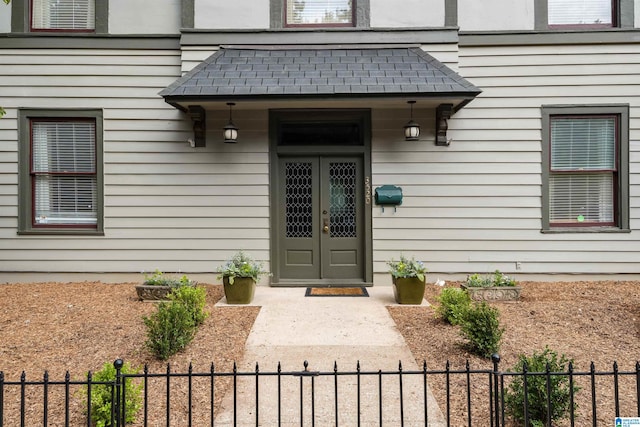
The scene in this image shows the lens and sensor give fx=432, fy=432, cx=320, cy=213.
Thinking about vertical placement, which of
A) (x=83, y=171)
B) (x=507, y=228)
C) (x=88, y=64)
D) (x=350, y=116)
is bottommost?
(x=507, y=228)

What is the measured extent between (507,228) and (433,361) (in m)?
4.26

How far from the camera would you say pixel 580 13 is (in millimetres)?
7852

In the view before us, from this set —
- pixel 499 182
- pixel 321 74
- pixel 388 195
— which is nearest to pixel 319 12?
pixel 321 74

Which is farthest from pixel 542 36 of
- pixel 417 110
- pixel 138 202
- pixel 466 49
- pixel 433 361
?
pixel 138 202

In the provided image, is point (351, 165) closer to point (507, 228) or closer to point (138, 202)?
point (507, 228)

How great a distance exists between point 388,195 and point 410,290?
6.22 ft

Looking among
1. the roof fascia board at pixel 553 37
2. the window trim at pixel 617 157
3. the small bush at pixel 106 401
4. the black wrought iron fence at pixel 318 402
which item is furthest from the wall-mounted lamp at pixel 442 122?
the small bush at pixel 106 401

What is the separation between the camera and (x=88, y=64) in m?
7.80

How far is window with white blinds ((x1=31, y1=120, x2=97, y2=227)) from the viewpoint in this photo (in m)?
7.87

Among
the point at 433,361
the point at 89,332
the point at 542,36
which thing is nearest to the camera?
the point at 433,361

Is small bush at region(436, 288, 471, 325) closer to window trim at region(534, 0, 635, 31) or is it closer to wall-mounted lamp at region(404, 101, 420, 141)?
wall-mounted lamp at region(404, 101, 420, 141)

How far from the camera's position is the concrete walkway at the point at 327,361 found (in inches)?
131

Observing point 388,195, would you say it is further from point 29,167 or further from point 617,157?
point 29,167

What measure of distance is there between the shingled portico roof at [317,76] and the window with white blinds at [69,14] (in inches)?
97.4
